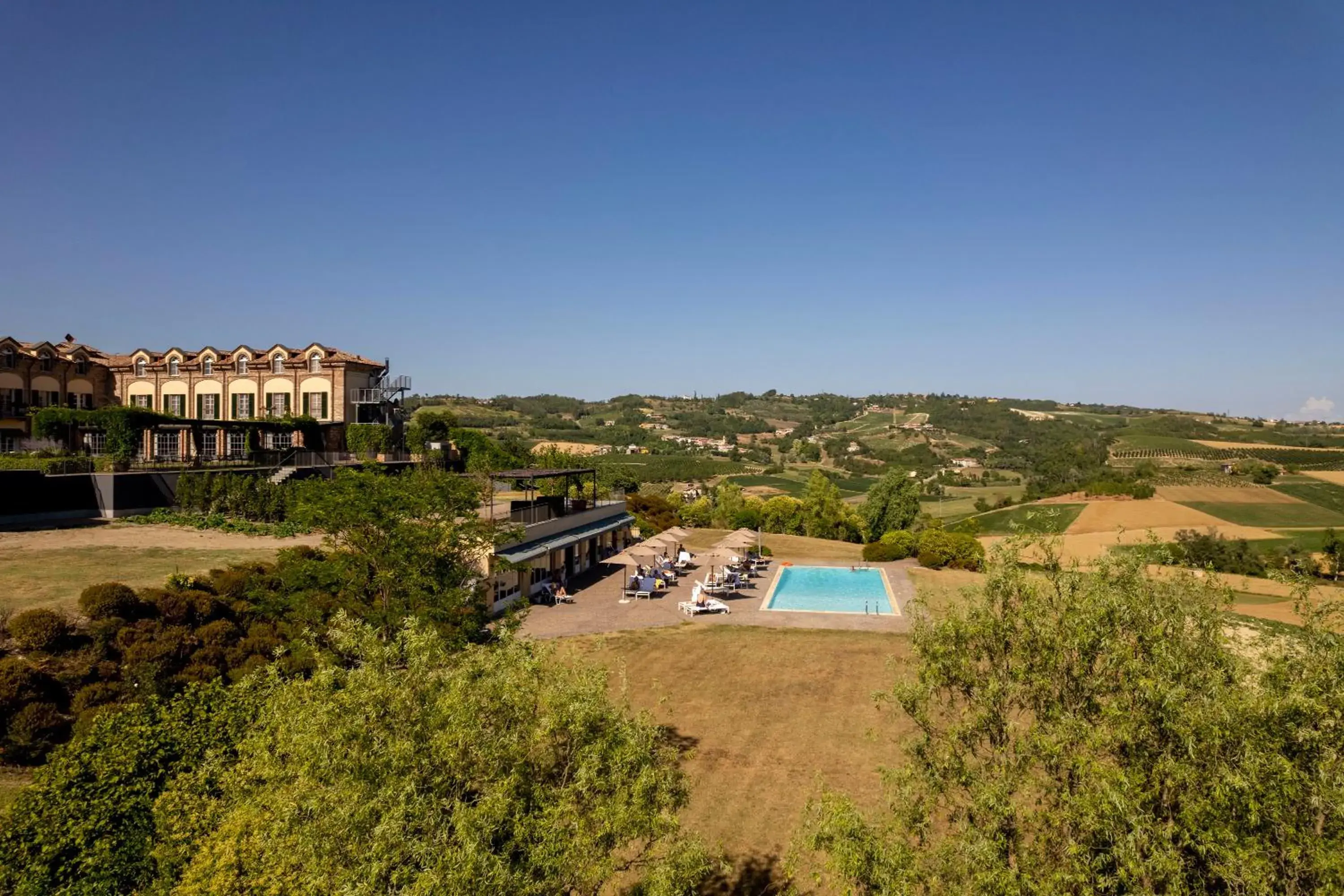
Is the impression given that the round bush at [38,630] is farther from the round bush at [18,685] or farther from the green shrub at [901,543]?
the green shrub at [901,543]

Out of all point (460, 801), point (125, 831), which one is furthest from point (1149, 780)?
point (125, 831)

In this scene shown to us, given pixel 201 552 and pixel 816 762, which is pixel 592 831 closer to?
pixel 816 762

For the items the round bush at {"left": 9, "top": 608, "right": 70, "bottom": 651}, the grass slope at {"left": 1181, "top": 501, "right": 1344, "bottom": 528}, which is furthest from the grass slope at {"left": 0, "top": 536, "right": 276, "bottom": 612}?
the grass slope at {"left": 1181, "top": 501, "right": 1344, "bottom": 528}

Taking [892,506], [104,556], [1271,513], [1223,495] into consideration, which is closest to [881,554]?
[892,506]

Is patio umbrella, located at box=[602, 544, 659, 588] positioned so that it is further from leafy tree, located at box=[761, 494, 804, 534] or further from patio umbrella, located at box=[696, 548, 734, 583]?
leafy tree, located at box=[761, 494, 804, 534]

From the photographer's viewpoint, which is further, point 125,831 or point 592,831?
point 125,831
